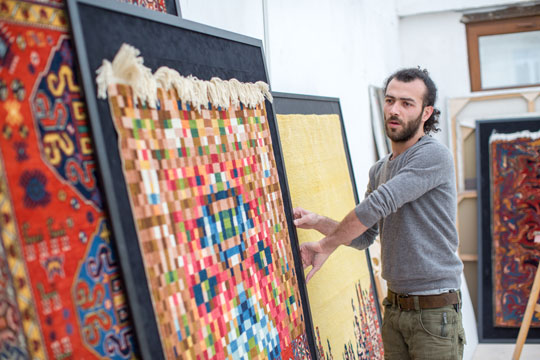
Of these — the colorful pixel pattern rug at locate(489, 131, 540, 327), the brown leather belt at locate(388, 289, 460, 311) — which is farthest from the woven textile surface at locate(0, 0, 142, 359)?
the colorful pixel pattern rug at locate(489, 131, 540, 327)

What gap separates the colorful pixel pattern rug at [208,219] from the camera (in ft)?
3.44

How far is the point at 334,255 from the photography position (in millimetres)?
2246

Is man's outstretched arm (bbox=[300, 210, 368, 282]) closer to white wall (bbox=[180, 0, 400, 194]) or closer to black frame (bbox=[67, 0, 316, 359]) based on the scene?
white wall (bbox=[180, 0, 400, 194])

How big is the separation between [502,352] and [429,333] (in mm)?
2550

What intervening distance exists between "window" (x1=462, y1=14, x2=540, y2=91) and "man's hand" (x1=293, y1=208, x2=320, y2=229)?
3.69 metres

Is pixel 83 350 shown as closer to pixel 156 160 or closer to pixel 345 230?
pixel 156 160

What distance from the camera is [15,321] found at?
831 millimetres

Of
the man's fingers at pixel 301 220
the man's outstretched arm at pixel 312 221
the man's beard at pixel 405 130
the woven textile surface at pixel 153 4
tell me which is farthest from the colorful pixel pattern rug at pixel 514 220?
the woven textile surface at pixel 153 4

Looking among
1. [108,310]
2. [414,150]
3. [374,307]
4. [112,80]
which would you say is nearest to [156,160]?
[112,80]

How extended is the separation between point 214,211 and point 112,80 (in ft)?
1.29

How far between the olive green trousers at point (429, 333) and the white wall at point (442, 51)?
3.17 m

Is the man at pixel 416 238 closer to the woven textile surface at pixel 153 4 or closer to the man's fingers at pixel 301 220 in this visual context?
the man's fingers at pixel 301 220

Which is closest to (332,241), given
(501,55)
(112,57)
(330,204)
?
(330,204)

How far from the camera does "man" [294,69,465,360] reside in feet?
6.15
